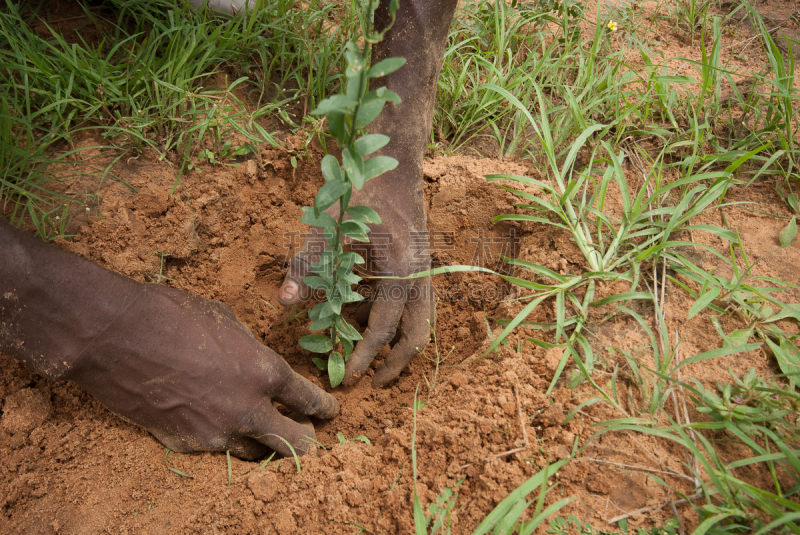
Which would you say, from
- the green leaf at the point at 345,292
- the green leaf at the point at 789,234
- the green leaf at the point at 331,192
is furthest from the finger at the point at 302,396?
the green leaf at the point at 789,234

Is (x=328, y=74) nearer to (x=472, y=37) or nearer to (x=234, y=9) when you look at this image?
(x=234, y=9)

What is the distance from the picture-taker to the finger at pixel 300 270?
1621mm

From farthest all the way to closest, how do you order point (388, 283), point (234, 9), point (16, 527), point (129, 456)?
point (234, 9)
point (388, 283)
point (129, 456)
point (16, 527)

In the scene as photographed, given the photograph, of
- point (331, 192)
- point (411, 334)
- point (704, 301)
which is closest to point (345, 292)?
point (331, 192)

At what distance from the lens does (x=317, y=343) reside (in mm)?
1658

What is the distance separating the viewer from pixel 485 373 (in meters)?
1.54

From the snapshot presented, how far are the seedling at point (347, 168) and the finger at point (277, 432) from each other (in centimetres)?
21

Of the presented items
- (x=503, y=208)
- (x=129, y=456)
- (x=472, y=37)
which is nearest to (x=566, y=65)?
(x=472, y=37)

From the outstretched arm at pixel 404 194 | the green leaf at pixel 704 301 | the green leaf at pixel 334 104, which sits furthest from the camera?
the outstretched arm at pixel 404 194

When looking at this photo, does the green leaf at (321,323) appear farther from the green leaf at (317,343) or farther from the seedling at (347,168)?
the green leaf at (317,343)

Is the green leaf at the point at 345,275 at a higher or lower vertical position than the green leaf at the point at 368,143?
lower

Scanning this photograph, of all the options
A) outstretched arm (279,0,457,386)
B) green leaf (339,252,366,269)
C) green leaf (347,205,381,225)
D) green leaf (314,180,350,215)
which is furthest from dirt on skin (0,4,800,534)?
green leaf (314,180,350,215)

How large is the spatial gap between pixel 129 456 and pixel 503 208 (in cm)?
169

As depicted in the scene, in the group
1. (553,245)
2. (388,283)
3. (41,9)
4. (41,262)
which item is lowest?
(41,262)
